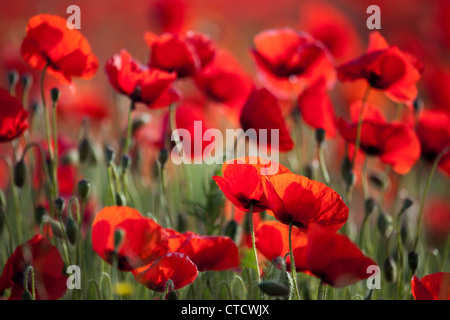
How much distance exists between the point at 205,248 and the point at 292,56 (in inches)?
17.3

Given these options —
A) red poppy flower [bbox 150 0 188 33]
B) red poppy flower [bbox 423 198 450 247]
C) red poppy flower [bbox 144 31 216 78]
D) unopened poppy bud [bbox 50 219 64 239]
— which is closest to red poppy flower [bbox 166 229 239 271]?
unopened poppy bud [bbox 50 219 64 239]

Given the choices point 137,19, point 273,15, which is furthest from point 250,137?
point 273,15

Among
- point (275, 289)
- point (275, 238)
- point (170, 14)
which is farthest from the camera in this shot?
point (170, 14)

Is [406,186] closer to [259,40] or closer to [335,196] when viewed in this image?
[259,40]

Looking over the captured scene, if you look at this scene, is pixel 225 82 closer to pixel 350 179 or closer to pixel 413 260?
pixel 350 179

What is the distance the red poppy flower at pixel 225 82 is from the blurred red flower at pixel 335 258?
0.51m

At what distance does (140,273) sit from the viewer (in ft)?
2.13

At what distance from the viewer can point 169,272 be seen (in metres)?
0.64

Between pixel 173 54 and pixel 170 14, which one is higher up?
pixel 170 14

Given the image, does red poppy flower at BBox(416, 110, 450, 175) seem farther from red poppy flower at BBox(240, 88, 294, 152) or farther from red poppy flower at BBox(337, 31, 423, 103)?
red poppy flower at BBox(240, 88, 294, 152)

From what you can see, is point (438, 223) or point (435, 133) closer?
point (435, 133)

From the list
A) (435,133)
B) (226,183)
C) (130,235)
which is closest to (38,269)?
(130,235)

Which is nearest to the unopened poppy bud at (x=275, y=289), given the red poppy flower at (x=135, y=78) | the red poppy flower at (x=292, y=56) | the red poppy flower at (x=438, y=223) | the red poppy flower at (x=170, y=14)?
the red poppy flower at (x=135, y=78)
